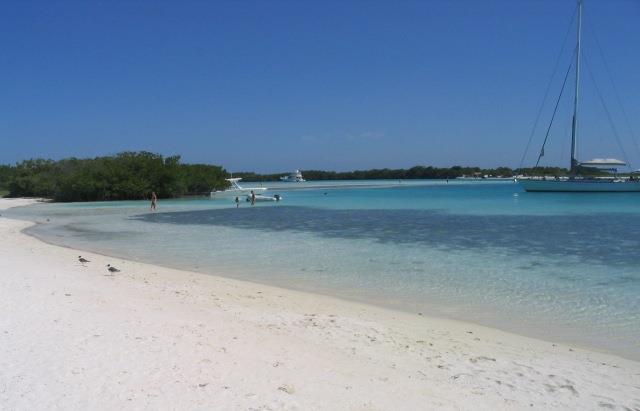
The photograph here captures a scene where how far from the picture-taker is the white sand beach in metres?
4.21

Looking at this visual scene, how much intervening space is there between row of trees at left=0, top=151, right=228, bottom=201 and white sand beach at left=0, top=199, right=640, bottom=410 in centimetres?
4764

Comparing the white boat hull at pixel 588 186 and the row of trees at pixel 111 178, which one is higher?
the row of trees at pixel 111 178

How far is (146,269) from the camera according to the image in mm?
11945

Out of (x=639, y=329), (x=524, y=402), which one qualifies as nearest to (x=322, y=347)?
(x=524, y=402)

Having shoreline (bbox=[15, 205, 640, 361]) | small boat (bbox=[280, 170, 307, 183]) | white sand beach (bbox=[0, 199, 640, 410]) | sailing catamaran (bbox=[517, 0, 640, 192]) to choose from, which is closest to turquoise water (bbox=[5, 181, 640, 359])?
shoreline (bbox=[15, 205, 640, 361])

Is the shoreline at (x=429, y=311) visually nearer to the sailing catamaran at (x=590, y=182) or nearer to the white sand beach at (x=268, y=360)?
the white sand beach at (x=268, y=360)

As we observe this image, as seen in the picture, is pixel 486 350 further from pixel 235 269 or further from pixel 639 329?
pixel 235 269

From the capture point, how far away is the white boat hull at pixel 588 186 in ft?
164

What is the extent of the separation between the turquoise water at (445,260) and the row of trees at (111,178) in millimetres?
28153

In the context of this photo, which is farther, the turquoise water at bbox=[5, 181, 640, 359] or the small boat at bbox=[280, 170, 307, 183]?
the small boat at bbox=[280, 170, 307, 183]

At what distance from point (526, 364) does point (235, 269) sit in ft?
27.1

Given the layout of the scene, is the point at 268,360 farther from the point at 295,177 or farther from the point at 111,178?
the point at 295,177

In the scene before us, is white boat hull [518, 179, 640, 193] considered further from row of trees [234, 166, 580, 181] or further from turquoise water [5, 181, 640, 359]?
row of trees [234, 166, 580, 181]

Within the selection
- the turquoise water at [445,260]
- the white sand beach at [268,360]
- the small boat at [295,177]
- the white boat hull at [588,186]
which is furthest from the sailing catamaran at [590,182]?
the small boat at [295,177]
